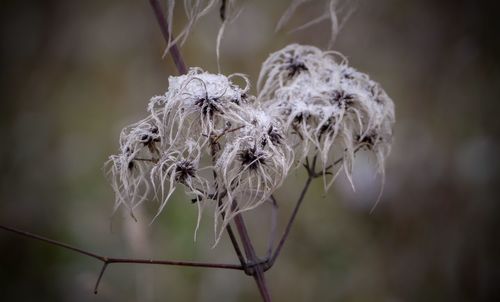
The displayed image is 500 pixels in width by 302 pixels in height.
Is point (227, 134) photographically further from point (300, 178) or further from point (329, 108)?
point (300, 178)

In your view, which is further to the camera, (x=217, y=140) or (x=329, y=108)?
(x=329, y=108)

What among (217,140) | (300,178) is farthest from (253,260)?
(300,178)

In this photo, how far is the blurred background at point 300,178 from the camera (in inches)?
79.2

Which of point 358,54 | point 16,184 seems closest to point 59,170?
point 16,184

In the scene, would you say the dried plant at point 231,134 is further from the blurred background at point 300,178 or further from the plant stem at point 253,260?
the blurred background at point 300,178

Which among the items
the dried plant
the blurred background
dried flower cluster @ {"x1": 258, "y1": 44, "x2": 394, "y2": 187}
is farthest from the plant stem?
the blurred background

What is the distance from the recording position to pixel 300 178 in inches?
88.5

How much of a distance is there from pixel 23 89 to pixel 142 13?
2.19 ft

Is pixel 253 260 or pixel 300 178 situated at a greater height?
pixel 253 260

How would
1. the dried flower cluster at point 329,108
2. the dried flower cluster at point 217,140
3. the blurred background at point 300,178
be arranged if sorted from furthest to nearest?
1. the blurred background at point 300,178
2. the dried flower cluster at point 329,108
3. the dried flower cluster at point 217,140

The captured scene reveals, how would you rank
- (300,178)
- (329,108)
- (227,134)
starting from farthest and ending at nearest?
1. (300,178)
2. (329,108)
3. (227,134)

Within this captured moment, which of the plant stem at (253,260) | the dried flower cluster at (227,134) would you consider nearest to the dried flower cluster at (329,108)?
the dried flower cluster at (227,134)

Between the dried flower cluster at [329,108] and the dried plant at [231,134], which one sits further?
the dried flower cluster at [329,108]

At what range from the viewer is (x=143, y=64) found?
8.39 ft
